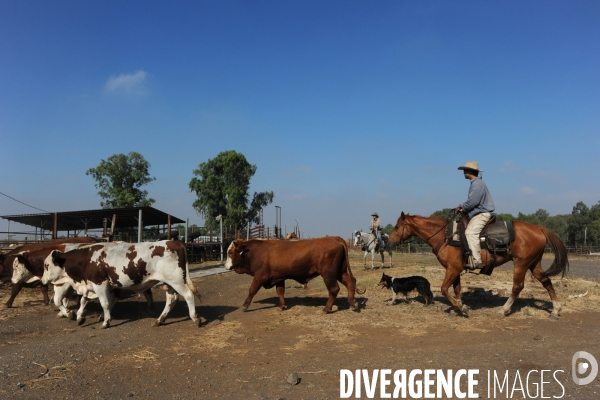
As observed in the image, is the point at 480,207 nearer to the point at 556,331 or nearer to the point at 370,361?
the point at 556,331

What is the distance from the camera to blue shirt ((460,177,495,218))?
881cm

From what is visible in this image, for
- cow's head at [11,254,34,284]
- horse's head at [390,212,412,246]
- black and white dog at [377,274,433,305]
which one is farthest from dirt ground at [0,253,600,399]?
horse's head at [390,212,412,246]

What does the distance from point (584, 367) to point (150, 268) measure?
715 cm

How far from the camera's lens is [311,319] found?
8344 millimetres

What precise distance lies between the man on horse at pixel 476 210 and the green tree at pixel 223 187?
36848mm

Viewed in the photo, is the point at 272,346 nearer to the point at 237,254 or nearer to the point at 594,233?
the point at 237,254

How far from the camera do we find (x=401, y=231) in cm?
998

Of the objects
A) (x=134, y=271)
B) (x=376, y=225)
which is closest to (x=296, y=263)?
(x=134, y=271)

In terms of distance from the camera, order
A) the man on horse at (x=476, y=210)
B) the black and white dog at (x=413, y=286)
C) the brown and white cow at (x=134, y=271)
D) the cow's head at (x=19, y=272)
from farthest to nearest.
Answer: the cow's head at (x=19, y=272), the black and white dog at (x=413, y=286), the man on horse at (x=476, y=210), the brown and white cow at (x=134, y=271)

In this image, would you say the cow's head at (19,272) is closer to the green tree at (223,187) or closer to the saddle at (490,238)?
the saddle at (490,238)

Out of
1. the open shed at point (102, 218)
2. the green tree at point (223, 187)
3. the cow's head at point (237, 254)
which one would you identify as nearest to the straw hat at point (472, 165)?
the cow's head at point (237, 254)

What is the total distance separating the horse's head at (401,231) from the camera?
392 inches

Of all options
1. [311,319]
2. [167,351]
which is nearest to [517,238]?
[311,319]

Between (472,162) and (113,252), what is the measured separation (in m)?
7.86
